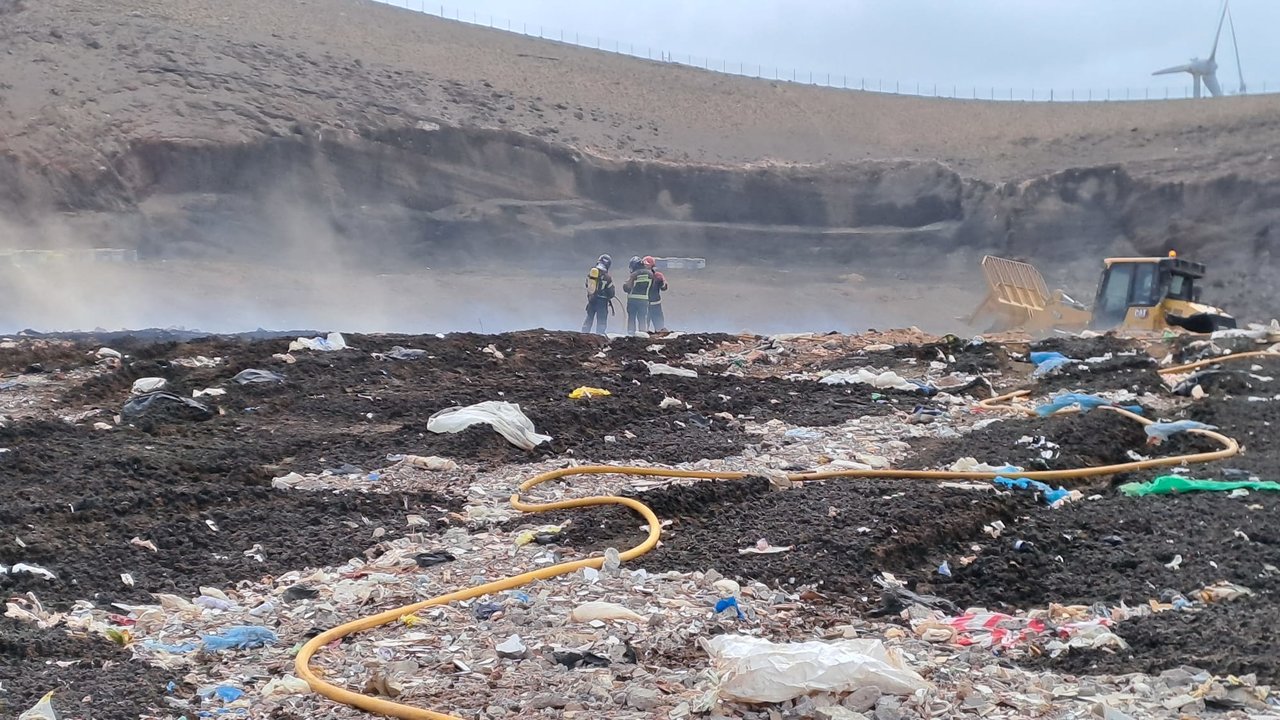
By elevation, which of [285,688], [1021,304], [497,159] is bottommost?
[1021,304]

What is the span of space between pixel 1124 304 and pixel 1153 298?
22.5 inches

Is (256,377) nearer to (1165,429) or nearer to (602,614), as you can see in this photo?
(602,614)

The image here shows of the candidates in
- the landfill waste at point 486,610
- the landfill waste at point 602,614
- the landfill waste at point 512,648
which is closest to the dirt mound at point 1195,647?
the landfill waste at point 602,614

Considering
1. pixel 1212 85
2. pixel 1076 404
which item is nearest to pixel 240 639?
pixel 1076 404

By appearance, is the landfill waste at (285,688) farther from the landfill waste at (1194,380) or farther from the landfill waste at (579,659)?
the landfill waste at (1194,380)

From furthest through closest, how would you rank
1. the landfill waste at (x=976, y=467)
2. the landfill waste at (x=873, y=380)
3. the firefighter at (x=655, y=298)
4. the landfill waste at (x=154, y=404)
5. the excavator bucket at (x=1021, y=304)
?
the excavator bucket at (x=1021, y=304)
the firefighter at (x=655, y=298)
the landfill waste at (x=873, y=380)
the landfill waste at (x=154, y=404)
the landfill waste at (x=976, y=467)

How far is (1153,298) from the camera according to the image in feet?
50.9

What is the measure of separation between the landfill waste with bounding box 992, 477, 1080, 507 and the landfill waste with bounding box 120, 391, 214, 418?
5238 mm

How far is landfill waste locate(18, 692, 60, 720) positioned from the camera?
118 inches

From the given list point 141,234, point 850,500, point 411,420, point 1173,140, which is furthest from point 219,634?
point 1173,140

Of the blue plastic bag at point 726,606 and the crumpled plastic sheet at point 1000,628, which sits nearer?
the crumpled plastic sheet at point 1000,628

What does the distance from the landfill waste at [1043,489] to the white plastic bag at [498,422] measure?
2.82 m

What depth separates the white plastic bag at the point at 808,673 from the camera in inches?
115

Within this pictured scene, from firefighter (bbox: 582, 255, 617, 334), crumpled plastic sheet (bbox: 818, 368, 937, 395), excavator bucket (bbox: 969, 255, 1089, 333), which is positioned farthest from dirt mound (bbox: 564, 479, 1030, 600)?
excavator bucket (bbox: 969, 255, 1089, 333)
